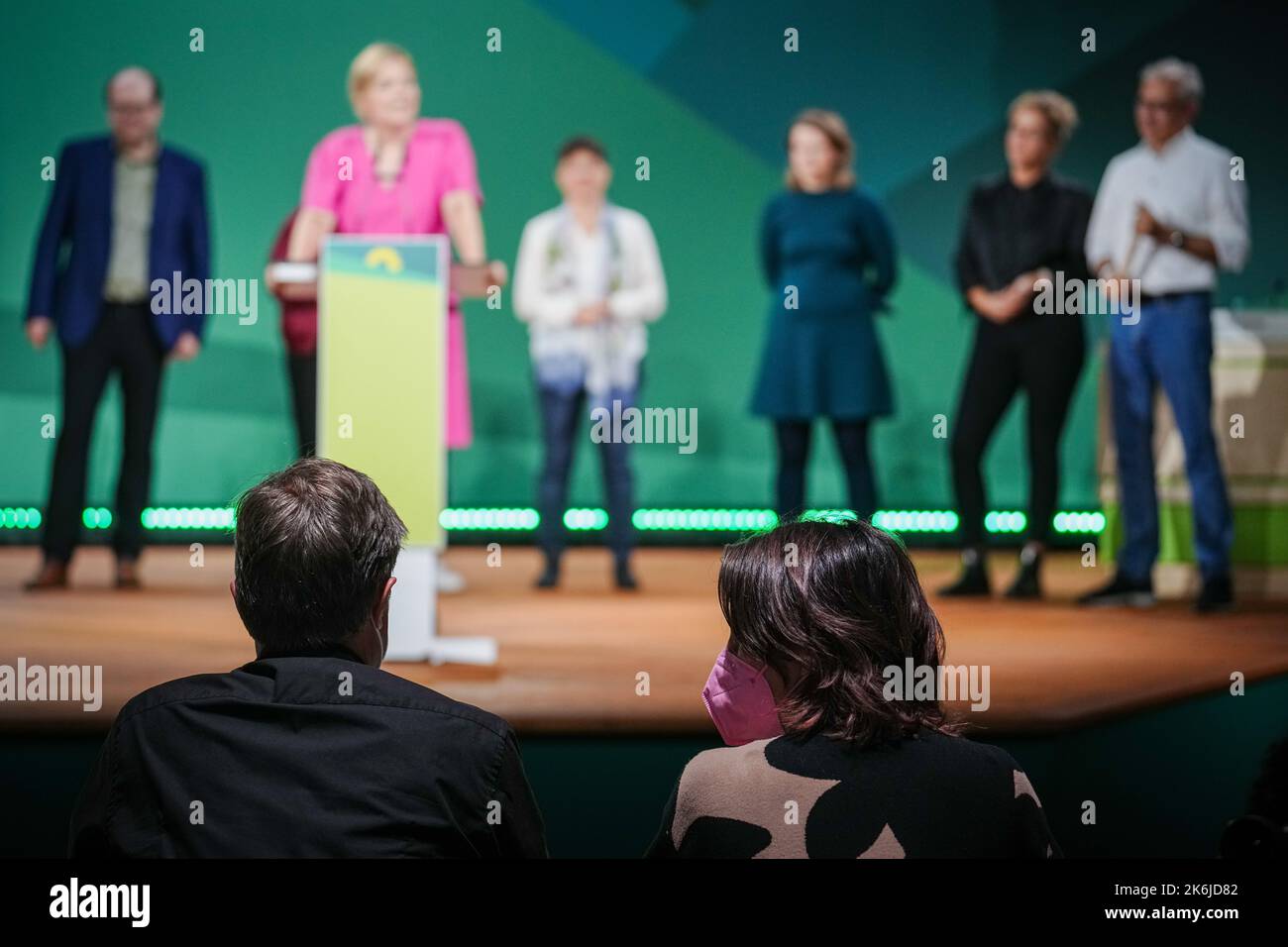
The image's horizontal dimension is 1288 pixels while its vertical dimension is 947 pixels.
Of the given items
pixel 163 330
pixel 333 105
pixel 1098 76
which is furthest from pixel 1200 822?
pixel 333 105

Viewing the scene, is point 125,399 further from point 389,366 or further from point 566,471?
point 389,366

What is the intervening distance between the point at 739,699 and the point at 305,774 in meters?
0.44

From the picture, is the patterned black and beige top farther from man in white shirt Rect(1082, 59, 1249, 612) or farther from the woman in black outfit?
the woman in black outfit

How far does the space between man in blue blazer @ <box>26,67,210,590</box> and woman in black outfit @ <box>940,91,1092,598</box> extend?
2378 millimetres

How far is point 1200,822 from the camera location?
2820 mm

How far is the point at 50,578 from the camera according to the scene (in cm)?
425

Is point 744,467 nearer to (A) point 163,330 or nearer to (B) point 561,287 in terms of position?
(B) point 561,287

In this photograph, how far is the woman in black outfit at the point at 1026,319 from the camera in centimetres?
425

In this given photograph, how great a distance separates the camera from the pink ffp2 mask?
1.38m

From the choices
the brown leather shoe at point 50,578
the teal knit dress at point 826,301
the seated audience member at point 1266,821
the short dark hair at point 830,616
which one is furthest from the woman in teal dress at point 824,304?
the short dark hair at point 830,616

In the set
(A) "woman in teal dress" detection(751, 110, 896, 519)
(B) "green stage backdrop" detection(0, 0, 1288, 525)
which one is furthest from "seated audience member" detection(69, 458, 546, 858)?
(B) "green stage backdrop" detection(0, 0, 1288, 525)

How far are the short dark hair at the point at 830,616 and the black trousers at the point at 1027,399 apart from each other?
10.1ft

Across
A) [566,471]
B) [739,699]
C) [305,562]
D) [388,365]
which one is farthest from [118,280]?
[739,699]

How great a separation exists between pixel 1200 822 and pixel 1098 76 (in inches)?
152
